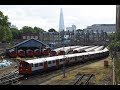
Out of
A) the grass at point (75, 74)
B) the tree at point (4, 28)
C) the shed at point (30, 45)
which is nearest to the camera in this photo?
the grass at point (75, 74)

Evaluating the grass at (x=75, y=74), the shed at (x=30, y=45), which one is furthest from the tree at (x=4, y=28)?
the grass at (x=75, y=74)

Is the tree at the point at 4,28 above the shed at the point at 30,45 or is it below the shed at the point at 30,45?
above

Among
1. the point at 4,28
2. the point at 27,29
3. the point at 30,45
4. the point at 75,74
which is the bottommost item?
the point at 75,74

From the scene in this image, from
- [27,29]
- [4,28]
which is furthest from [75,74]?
[27,29]

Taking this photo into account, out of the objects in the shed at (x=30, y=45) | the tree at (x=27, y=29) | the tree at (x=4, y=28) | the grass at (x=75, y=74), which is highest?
the tree at (x=27, y=29)

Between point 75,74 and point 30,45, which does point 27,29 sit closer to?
point 30,45

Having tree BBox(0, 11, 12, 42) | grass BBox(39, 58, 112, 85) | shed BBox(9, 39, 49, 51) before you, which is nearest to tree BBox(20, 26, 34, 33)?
tree BBox(0, 11, 12, 42)

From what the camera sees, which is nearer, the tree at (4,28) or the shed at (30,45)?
the shed at (30,45)

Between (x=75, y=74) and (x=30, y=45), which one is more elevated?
(x=30, y=45)

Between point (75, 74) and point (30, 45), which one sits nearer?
point (75, 74)

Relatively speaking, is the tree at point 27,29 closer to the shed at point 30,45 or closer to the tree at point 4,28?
the tree at point 4,28

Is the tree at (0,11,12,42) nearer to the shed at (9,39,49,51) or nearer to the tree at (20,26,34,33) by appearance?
the shed at (9,39,49,51)
